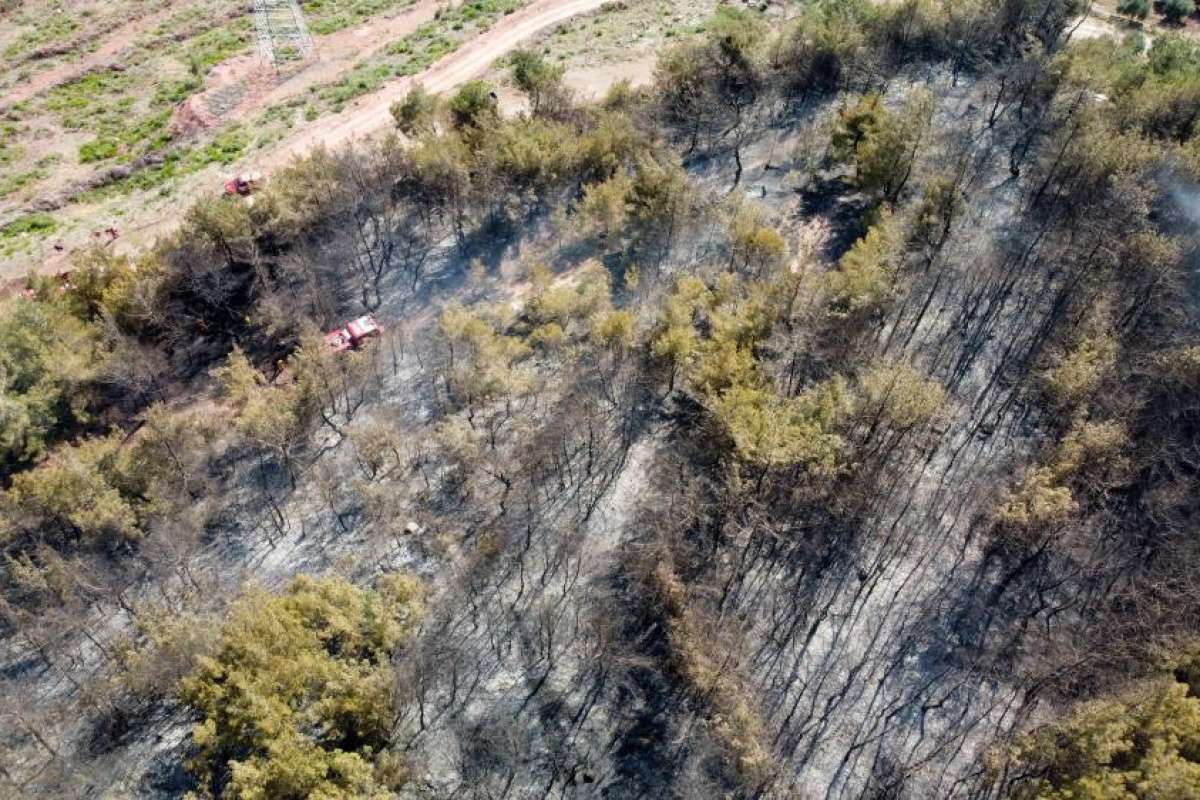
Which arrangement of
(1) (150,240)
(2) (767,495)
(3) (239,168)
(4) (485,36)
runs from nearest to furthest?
(2) (767,495) → (1) (150,240) → (3) (239,168) → (4) (485,36)

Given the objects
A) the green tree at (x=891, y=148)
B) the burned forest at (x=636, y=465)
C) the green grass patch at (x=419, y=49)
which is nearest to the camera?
the burned forest at (x=636, y=465)

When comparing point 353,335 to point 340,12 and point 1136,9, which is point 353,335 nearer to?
point 340,12

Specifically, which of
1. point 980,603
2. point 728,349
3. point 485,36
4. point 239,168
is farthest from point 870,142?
point 239,168

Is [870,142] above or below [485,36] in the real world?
below

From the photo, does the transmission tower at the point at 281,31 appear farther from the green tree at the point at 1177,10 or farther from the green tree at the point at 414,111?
the green tree at the point at 1177,10

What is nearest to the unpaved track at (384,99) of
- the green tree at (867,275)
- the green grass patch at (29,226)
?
the green grass patch at (29,226)

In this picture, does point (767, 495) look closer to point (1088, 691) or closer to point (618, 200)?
point (1088, 691)

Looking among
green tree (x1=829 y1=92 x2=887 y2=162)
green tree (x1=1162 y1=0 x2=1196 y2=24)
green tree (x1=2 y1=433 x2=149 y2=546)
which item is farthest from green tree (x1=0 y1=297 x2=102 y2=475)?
green tree (x1=1162 y1=0 x2=1196 y2=24)
